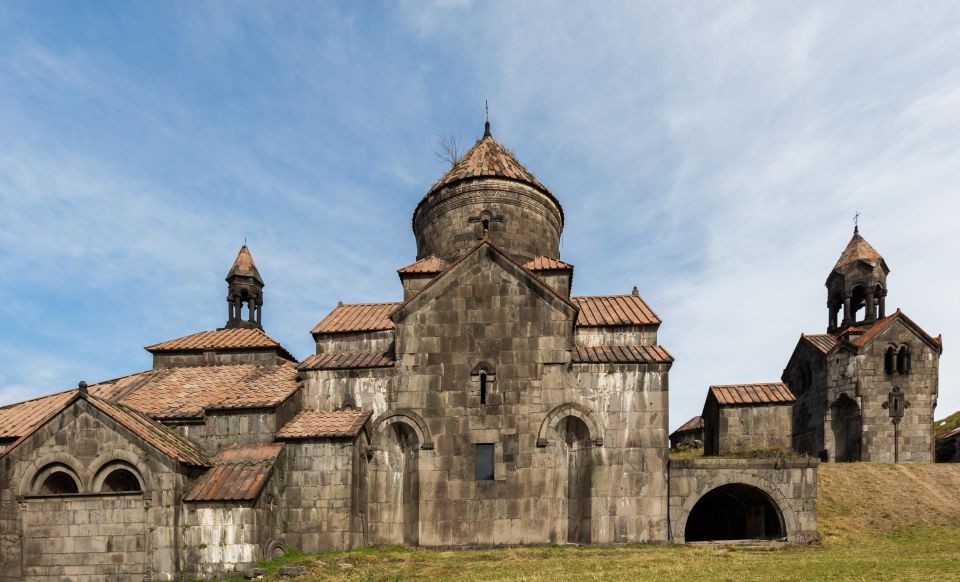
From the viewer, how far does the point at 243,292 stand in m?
23.0

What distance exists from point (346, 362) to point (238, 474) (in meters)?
3.79

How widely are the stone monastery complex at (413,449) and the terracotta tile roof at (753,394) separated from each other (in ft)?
0.19

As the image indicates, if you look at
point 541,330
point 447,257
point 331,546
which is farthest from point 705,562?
point 447,257

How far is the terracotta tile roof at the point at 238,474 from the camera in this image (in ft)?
43.0

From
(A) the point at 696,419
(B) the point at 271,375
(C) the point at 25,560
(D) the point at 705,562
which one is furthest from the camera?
(A) the point at 696,419

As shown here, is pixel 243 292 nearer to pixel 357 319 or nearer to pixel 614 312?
pixel 357 319

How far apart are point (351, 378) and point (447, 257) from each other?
5.44m

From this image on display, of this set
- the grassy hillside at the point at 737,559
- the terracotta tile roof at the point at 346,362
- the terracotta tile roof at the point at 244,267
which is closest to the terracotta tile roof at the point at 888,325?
the grassy hillside at the point at 737,559

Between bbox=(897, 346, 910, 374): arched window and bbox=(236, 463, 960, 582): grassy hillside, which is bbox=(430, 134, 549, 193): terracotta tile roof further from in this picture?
bbox=(897, 346, 910, 374): arched window

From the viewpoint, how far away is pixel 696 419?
37156 millimetres

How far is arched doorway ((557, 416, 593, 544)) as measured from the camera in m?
14.0

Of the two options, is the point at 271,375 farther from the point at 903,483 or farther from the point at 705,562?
the point at 903,483

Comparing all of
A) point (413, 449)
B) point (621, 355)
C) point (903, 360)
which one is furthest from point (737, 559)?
point (903, 360)

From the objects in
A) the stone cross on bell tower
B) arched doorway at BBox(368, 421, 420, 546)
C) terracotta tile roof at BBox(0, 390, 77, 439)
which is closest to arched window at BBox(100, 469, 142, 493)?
terracotta tile roof at BBox(0, 390, 77, 439)
